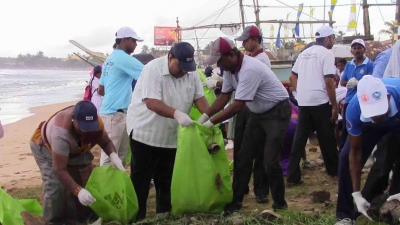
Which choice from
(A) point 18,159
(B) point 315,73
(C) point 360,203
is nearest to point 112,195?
(C) point 360,203

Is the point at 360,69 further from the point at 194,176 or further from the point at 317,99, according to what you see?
the point at 194,176

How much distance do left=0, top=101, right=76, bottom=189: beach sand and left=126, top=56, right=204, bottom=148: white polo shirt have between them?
290cm

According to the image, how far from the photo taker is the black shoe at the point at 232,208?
13.3 ft

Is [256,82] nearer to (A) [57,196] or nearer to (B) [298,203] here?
(B) [298,203]

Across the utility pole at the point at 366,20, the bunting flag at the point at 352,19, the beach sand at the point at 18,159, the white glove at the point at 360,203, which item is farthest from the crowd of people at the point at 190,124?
the bunting flag at the point at 352,19

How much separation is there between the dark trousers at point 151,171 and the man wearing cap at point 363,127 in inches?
53.4

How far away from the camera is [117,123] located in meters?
5.08

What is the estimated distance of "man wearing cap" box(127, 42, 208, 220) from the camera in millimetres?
3838

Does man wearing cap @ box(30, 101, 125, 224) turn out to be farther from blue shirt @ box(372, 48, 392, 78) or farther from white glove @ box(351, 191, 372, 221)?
blue shirt @ box(372, 48, 392, 78)

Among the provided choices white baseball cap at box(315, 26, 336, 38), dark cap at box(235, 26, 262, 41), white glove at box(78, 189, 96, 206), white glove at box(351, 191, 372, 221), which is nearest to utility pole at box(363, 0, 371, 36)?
white baseball cap at box(315, 26, 336, 38)

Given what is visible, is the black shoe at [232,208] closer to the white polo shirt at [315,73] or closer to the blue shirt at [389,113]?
the blue shirt at [389,113]

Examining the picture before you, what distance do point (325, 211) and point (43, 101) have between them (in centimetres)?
1915

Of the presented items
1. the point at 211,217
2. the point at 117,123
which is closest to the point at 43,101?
the point at 117,123

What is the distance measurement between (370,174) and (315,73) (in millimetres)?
1857
